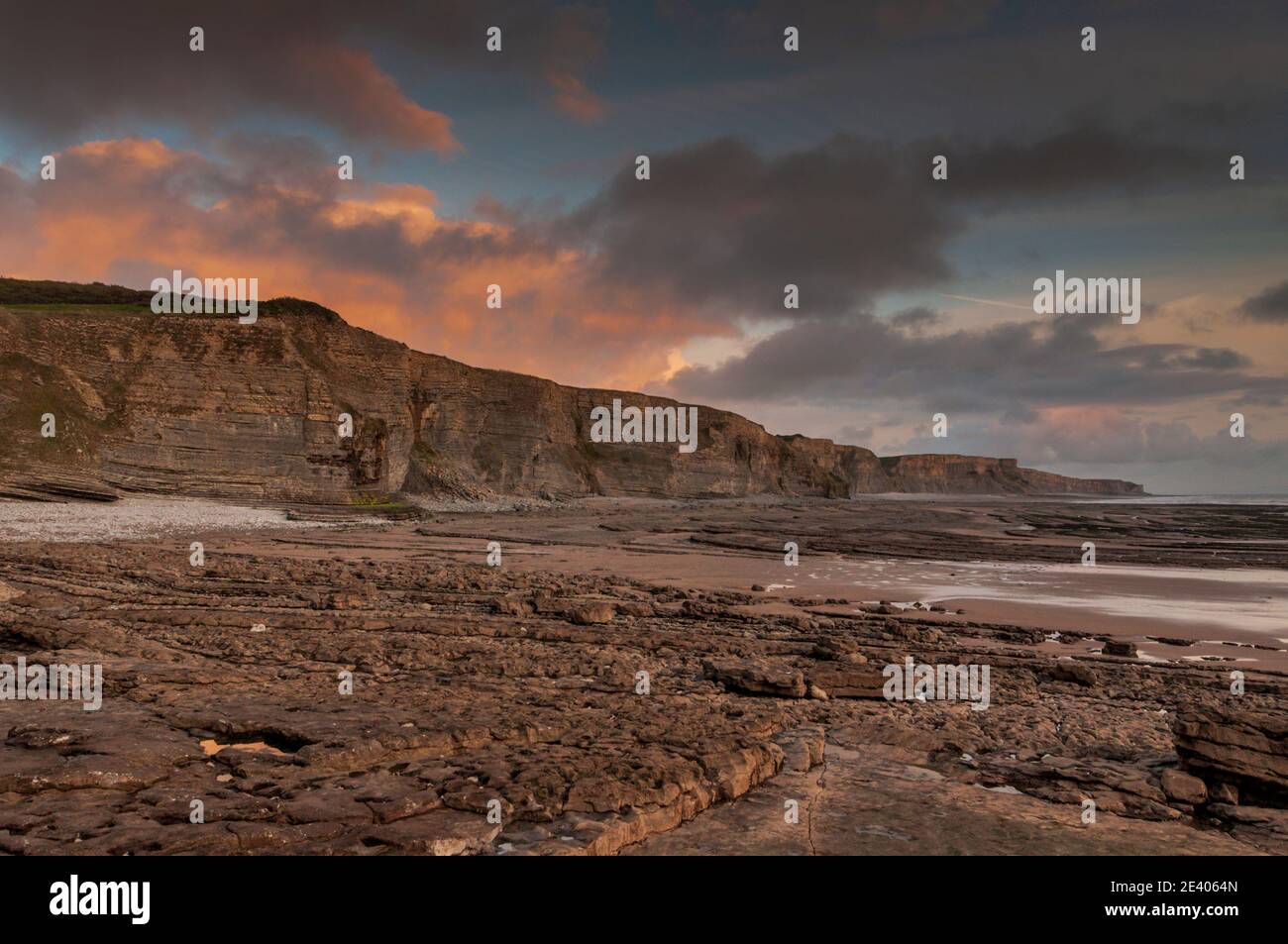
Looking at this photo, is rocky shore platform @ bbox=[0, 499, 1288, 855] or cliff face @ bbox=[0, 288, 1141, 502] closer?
rocky shore platform @ bbox=[0, 499, 1288, 855]

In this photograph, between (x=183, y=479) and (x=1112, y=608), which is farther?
(x=183, y=479)

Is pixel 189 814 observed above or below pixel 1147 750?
above

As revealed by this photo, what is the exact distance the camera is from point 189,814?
4465mm

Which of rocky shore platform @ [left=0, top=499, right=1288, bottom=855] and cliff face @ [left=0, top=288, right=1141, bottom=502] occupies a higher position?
cliff face @ [left=0, top=288, right=1141, bottom=502]

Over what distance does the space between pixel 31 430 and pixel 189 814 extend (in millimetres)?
45771

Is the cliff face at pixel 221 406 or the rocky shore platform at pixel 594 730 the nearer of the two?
the rocky shore platform at pixel 594 730

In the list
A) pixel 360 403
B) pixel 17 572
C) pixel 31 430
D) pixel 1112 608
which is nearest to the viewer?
pixel 17 572

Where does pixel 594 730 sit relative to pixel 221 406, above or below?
below

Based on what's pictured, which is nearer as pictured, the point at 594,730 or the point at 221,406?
the point at 594,730

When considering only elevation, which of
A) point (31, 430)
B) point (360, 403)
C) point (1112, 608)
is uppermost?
point (360, 403)

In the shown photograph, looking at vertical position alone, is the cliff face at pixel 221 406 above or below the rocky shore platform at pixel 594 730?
above

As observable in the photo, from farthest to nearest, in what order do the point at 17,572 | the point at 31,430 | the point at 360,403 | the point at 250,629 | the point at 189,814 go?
the point at 360,403 → the point at 31,430 → the point at 17,572 → the point at 250,629 → the point at 189,814
